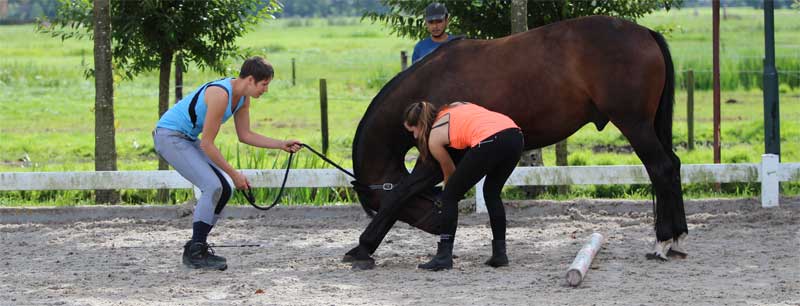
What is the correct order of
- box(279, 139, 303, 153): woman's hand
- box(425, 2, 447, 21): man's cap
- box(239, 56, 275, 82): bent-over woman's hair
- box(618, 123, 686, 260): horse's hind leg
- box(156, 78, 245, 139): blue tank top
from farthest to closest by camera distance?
box(425, 2, 447, 21): man's cap → box(618, 123, 686, 260): horse's hind leg → box(279, 139, 303, 153): woman's hand → box(156, 78, 245, 139): blue tank top → box(239, 56, 275, 82): bent-over woman's hair

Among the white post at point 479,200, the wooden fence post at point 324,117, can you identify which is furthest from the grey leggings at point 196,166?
the wooden fence post at point 324,117

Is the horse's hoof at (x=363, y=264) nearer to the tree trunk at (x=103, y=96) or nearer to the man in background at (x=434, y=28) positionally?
the man in background at (x=434, y=28)

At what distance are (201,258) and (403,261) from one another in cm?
125

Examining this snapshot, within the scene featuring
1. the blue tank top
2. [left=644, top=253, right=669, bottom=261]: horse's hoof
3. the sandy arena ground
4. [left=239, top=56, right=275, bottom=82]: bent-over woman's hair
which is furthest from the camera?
[left=644, top=253, right=669, bottom=261]: horse's hoof

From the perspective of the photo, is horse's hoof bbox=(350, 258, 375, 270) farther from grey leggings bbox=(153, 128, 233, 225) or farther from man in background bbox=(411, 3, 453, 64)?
man in background bbox=(411, 3, 453, 64)

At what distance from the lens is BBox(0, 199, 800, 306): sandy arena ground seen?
20.1 feet

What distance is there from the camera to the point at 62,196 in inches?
407

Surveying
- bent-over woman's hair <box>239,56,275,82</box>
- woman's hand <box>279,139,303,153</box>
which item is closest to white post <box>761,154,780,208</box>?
woman's hand <box>279,139,303,153</box>

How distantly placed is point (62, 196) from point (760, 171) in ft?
19.4

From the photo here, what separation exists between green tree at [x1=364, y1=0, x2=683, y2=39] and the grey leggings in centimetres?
361

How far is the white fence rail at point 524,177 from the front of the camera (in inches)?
357

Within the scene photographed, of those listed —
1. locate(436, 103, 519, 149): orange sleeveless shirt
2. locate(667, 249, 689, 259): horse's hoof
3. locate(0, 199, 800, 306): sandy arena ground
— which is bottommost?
locate(0, 199, 800, 306): sandy arena ground

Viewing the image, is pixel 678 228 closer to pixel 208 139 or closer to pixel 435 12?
pixel 435 12

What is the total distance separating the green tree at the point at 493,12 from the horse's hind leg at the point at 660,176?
301 centimetres
